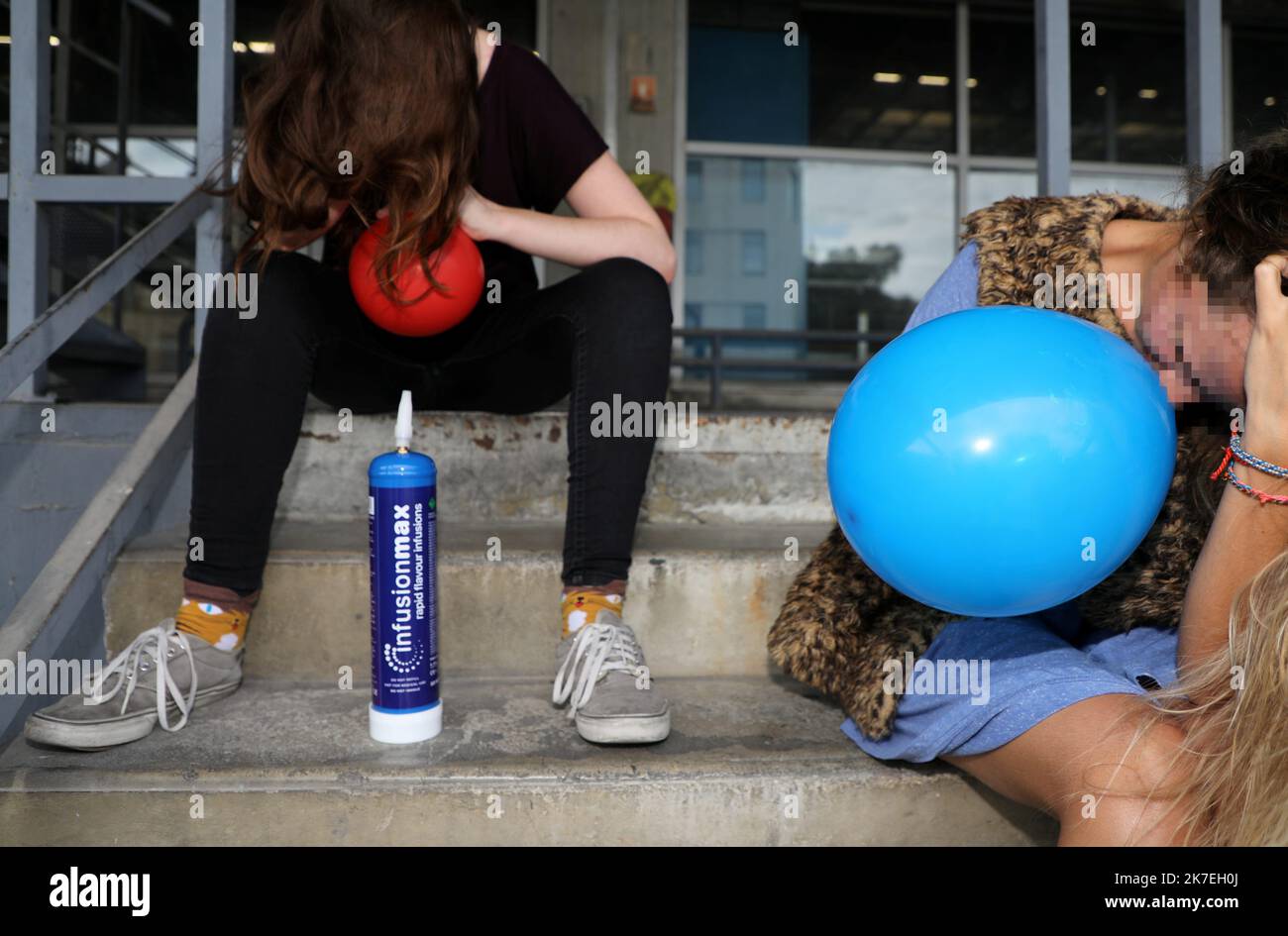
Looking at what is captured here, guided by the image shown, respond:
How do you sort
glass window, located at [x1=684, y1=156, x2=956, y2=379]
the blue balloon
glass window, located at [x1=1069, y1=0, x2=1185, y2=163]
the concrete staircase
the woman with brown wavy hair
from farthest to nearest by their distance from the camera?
glass window, located at [x1=1069, y1=0, x2=1185, y2=163] → glass window, located at [x1=684, y1=156, x2=956, y2=379] → the woman with brown wavy hair → the concrete staircase → the blue balloon

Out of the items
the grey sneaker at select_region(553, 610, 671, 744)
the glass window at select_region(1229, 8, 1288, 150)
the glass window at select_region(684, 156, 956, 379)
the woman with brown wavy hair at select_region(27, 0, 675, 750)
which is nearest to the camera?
the grey sneaker at select_region(553, 610, 671, 744)

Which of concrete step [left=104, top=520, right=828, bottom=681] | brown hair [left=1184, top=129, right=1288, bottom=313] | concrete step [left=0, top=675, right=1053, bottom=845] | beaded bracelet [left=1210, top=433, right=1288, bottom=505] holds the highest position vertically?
brown hair [left=1184, top=129, right=1288, bottom=313]

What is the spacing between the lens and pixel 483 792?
44.7 inches

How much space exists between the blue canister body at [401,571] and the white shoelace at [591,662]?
226mm

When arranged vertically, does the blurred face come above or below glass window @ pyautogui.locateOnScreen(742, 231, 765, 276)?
below

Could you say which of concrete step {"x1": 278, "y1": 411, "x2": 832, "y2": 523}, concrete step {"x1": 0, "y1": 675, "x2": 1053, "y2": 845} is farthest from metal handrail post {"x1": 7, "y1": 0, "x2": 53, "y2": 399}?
concrete step {"x1": 0, "y1": 675, "x2": 1053, "y2": 845}

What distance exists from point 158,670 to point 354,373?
0.59m

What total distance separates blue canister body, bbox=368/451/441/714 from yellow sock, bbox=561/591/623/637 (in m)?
0.25

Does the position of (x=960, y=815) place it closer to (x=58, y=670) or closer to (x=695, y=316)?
(x=58, y=670)

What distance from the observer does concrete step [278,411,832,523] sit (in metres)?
1.97

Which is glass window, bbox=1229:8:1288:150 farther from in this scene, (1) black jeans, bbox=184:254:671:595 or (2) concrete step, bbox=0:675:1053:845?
(2) concrete step, bbox=0:675:1053:845

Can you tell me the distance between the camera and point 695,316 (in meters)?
5.53

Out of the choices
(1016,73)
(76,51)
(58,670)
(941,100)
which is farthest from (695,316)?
(58,670)

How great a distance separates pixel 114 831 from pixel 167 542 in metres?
0.66
